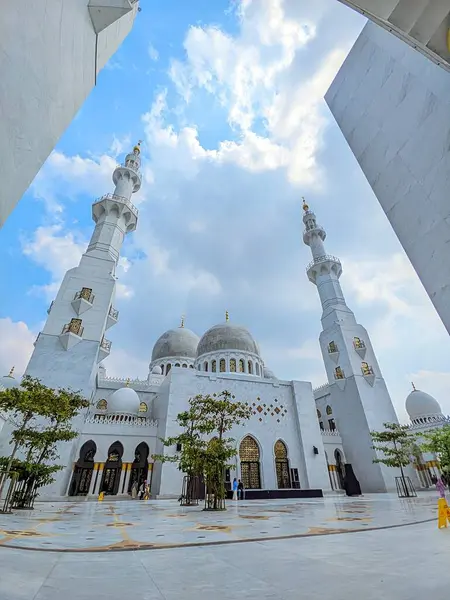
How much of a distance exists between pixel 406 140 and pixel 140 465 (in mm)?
22253

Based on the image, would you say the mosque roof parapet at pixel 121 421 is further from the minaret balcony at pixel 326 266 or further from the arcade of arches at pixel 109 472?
the minaret balcony at pixel 326 266

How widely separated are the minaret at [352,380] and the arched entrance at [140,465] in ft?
52.5

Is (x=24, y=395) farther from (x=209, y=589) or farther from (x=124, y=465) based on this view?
(x=124, y=465)

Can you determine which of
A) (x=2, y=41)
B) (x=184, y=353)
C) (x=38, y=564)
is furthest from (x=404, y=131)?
(x=184, y=353)

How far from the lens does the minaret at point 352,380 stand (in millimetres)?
Result: 23828

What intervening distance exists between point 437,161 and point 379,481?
25549mm

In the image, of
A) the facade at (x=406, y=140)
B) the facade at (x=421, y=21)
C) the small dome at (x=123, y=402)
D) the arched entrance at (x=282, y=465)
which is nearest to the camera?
the facade at (x=421, y=21)

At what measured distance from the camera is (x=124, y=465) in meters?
19.6

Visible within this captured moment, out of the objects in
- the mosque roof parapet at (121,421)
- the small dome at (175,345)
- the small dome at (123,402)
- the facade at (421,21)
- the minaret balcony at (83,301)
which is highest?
the small dome at (175,345)

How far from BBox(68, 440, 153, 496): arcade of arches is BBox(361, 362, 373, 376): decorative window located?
18.0 meters

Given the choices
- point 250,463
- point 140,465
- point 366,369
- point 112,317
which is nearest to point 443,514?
point 250,463

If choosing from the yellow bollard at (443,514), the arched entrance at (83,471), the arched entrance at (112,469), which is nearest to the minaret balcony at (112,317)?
the arched entrance at (83,471)

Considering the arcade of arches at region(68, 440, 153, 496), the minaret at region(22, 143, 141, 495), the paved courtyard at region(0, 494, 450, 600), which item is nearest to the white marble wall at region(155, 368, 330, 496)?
the arcade of arches at region(68, 440, 153, 496)

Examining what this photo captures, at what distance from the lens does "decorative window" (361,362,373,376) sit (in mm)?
26125
